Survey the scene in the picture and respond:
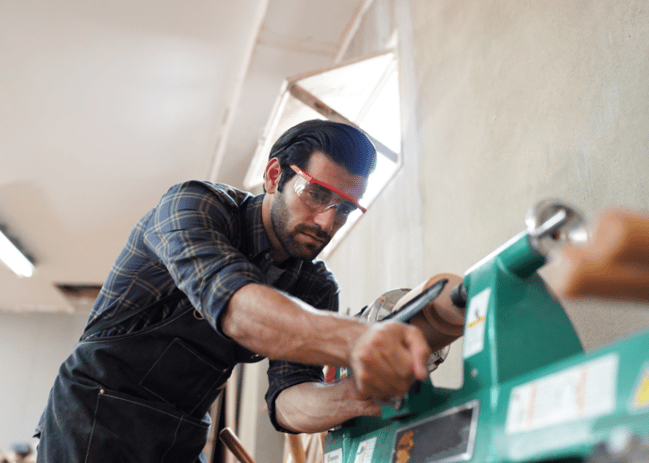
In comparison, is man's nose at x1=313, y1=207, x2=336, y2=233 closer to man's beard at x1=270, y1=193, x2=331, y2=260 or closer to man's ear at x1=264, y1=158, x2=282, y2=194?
→ man's beard at x1=270, y1=193, x2=331, y2=260

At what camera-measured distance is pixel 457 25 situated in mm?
1902

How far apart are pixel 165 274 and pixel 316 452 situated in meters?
1.52

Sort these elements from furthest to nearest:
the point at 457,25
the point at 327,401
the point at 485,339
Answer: the point at 457,25, the point at 327,401, the point at 485,339

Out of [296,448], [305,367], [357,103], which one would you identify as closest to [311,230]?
[305,367]

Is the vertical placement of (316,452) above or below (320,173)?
below

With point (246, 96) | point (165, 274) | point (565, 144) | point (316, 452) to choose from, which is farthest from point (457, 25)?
point (246, 96)

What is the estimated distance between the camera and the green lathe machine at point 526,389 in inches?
19.7

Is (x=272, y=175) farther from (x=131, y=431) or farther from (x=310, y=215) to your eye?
(x=131, y=431)

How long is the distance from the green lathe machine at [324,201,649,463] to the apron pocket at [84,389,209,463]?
0.56m

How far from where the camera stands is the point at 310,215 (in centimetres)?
137

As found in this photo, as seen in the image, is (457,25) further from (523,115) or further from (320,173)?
(320,173)

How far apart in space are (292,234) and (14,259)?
623 cm

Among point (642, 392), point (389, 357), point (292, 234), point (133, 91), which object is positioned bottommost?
point (642, 392)

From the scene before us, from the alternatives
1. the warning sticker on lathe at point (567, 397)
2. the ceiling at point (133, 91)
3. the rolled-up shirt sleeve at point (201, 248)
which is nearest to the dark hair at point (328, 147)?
the rolled-up shirt sleeve at point (201, 248)
